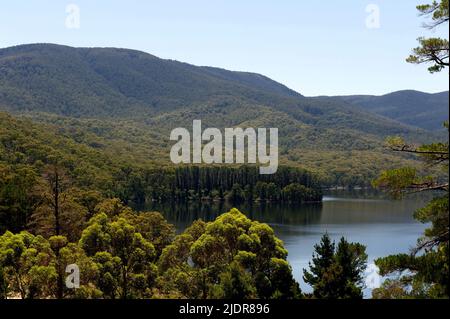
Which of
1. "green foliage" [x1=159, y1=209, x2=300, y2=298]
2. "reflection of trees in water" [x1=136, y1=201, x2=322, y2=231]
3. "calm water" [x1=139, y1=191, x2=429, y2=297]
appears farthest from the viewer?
"reflection of trees in water" [x1=136, y1=201, x2=322, y2=231]

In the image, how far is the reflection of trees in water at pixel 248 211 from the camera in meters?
106

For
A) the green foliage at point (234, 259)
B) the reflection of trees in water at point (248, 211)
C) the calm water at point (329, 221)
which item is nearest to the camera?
the green foliage at point (234, 259)

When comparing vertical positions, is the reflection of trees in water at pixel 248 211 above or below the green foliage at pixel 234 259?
below

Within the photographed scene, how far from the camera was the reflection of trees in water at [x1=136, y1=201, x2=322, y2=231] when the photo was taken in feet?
349

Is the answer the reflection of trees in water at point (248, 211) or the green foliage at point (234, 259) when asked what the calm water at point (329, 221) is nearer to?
the reflection of trees in water at point (248, 211)

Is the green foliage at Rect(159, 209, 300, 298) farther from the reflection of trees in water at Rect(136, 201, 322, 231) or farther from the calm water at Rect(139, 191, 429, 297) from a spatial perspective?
the reflection of trees in water at Rect(136, 201, 322, 231)

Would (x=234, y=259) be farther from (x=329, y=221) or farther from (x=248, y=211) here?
(x=248, y=211)

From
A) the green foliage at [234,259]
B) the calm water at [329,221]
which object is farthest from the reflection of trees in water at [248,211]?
the green foliage at [234,259]

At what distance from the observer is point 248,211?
4845 inches

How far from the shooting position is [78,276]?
2739cm

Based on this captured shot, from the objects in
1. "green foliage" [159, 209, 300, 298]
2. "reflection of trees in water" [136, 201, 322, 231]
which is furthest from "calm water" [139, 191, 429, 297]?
"green foliage" [159, 209, 300, 298]

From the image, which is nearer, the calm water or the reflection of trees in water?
the calm water

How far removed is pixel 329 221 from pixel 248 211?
22490 millimetres

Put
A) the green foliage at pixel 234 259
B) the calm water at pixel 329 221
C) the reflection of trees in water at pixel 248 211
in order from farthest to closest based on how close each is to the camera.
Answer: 1. the reflection of trees in water at pixel 248 211
2. the calm water at pixel 329 221
3. the green foliage at pixel 234 259
